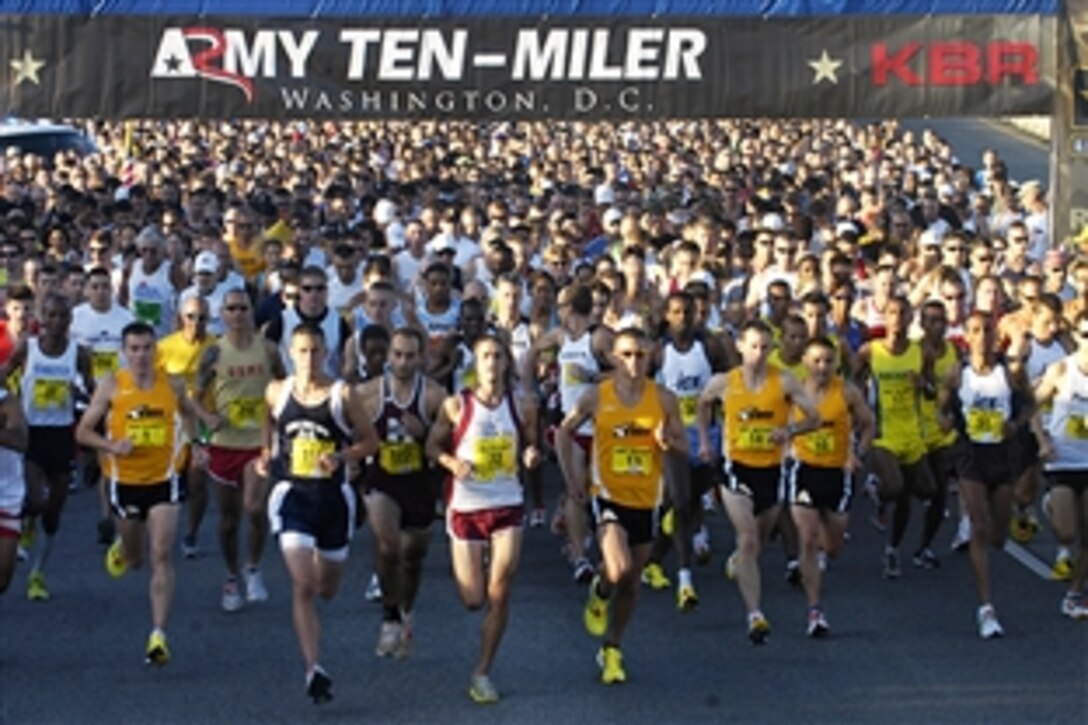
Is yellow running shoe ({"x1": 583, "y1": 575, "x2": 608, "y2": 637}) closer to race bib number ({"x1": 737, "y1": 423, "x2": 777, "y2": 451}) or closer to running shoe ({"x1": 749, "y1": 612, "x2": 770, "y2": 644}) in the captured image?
running shoe ({"x1": 749, "y1": 612, "x2": 770, "y2": 644})

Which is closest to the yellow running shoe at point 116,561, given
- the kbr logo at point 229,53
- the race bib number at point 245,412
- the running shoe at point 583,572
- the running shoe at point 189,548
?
the race bib number at point 245,412

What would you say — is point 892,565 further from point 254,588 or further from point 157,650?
point 157,650

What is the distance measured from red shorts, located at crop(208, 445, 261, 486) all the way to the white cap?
3725 mm

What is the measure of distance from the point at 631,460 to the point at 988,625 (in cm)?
225

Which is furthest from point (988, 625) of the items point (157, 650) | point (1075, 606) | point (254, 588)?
point (157, 650)

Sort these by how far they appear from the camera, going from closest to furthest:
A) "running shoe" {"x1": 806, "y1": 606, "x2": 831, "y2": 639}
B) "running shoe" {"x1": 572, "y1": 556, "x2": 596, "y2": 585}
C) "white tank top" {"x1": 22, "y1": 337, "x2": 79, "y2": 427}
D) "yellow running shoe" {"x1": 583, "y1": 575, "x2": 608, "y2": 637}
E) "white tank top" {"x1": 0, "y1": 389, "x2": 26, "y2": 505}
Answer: "white tank top" {"x1": 0, "y1": 389, "x2": 26, "y2": 505}, "yellow running shoe" {"x1": 583, "y1": 575, "x2": 608, "y2": 637}, "running shoe" {"x1": 806, "y1": 606, "x2": 831, "y2": 639}, "running shoe" {"x1": 572, "y1": 556, "x2": 596, "y2": 585}, "white tank top" {"x1": 22, "y1": 337, "x2": 79, "y2": 427}

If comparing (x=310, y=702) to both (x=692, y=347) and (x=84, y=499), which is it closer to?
(x=692, y=347)

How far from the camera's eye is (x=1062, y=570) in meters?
14.5

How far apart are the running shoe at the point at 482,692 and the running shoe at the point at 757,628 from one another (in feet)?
5.39

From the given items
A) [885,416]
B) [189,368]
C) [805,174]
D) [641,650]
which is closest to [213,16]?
[189,368]

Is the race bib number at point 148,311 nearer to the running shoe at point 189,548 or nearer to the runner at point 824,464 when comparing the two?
the running shoe at point 189,548

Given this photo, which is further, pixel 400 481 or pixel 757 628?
pixel 757 628

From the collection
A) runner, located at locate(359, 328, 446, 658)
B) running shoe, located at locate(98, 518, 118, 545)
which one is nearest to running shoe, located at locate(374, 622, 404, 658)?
runner, located at locate(359, 328, 446, 658)

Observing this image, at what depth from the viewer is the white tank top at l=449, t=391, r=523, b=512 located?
1150 cm
